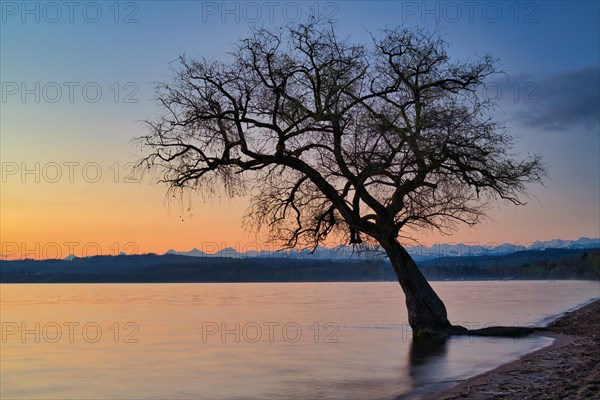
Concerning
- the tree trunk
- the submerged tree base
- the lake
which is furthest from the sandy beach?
the tree trunk

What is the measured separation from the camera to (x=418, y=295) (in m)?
23.2

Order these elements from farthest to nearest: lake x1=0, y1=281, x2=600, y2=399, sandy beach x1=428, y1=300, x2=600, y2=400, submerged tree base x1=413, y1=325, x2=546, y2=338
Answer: submerged tree base x1=413, y1=325, x2=546, y2=338 → lake x1=0, y1=281, x2=600, y2=399 → sandy beach x1=428, y1=300, x2=600, y2=400

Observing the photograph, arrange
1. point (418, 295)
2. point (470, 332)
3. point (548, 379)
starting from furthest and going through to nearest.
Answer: point (470, 332), point (418, 295), point (548, 379)

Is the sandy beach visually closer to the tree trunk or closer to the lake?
the lake

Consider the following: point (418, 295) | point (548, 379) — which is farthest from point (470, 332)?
point (548, 379)

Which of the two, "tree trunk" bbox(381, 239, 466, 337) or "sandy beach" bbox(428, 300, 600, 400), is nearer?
"sandy beach" bbox(428, 300, 600, 400)

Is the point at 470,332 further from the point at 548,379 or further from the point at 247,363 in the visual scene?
the point at 548,379

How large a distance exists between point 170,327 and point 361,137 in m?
23.7

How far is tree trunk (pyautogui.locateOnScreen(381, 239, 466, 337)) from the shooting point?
23172 millimetres

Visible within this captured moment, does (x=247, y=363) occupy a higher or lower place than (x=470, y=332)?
lower

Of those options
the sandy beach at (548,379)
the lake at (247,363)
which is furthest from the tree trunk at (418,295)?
the sandy beach at (548,379)

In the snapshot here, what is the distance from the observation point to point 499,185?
22328 mm

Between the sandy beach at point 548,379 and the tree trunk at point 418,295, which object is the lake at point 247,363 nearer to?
the tree trunk at point 418,295

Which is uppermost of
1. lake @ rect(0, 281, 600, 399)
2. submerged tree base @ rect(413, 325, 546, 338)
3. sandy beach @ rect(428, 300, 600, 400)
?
sandy beach @ rect(428, 300, 600, 400)
